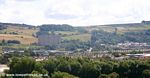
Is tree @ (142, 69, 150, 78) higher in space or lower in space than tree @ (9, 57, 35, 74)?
lower

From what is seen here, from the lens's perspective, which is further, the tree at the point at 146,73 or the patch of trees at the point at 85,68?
the patch of trees at the point at 85,68

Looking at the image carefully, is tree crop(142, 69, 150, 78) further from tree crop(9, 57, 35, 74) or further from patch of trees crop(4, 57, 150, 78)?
tree crop(9, 57, 35, 74)

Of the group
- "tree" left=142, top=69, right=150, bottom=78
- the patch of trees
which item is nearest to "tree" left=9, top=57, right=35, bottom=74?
the patch of trees

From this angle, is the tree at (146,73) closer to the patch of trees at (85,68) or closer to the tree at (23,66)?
the patch of trees at (85,68)

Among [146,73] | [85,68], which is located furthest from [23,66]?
[146,73]

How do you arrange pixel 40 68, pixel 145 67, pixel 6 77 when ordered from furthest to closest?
pixel 145 67
pixel 40 68
pixel 6 77

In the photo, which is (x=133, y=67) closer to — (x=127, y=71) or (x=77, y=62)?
(x=127, y=71)

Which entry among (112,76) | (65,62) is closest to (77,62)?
(65,62)

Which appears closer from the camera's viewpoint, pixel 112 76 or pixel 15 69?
pixel 112 76

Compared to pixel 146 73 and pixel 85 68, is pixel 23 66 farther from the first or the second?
pixel 146 73

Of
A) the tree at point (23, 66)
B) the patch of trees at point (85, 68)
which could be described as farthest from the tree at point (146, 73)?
the tree at point (23, 66)

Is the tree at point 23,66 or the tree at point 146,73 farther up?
the tree at point 23,66
